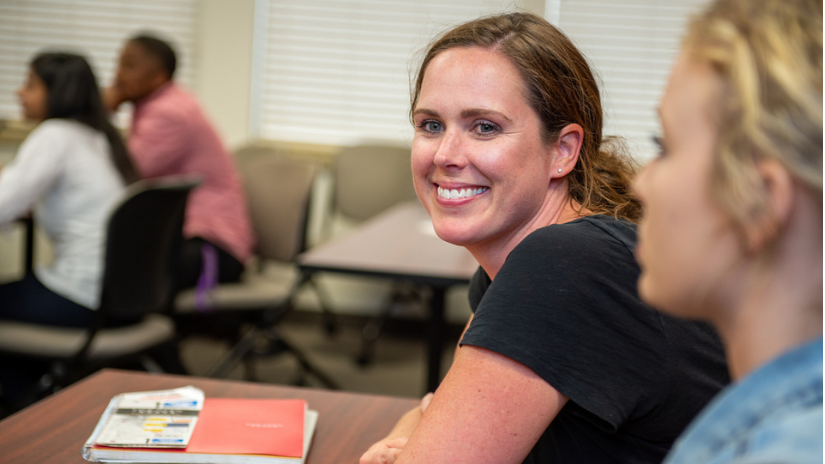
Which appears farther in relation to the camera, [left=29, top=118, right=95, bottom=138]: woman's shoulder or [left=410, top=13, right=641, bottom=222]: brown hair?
[left=29, top=118, right=95, bottom=138]: woman's shoulder

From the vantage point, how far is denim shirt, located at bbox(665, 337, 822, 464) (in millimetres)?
412

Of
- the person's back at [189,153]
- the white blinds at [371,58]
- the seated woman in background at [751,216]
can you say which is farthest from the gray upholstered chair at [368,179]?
the seated woman in background at [751,216]

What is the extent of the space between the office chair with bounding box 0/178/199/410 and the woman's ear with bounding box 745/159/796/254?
2.02 m

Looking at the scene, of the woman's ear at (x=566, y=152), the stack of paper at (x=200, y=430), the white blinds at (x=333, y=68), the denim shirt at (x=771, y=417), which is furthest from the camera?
the white blinds at (x=333, y=68)

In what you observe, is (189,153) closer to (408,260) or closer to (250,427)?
(408,260)

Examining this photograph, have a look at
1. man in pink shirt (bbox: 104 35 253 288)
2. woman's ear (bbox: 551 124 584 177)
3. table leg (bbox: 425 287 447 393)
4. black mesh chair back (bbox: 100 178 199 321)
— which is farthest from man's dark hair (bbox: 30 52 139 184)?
woman's ear (bbox: 551 124 584 177)

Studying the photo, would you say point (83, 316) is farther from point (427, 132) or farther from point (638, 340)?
point (638, 340)

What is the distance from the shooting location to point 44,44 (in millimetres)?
4367

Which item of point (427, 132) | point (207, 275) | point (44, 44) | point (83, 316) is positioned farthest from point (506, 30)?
point (44, 44)

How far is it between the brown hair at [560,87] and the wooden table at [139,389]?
1.56ft

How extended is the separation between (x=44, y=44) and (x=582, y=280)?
4369mm

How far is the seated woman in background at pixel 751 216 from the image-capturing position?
0.44 m

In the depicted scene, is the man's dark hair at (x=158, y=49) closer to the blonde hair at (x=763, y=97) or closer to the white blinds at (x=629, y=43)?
the white blinds at (x=629, y=43)

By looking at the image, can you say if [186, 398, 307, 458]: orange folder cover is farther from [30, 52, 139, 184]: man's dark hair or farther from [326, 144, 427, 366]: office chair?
[326, 144, 427, 366]: office chair
